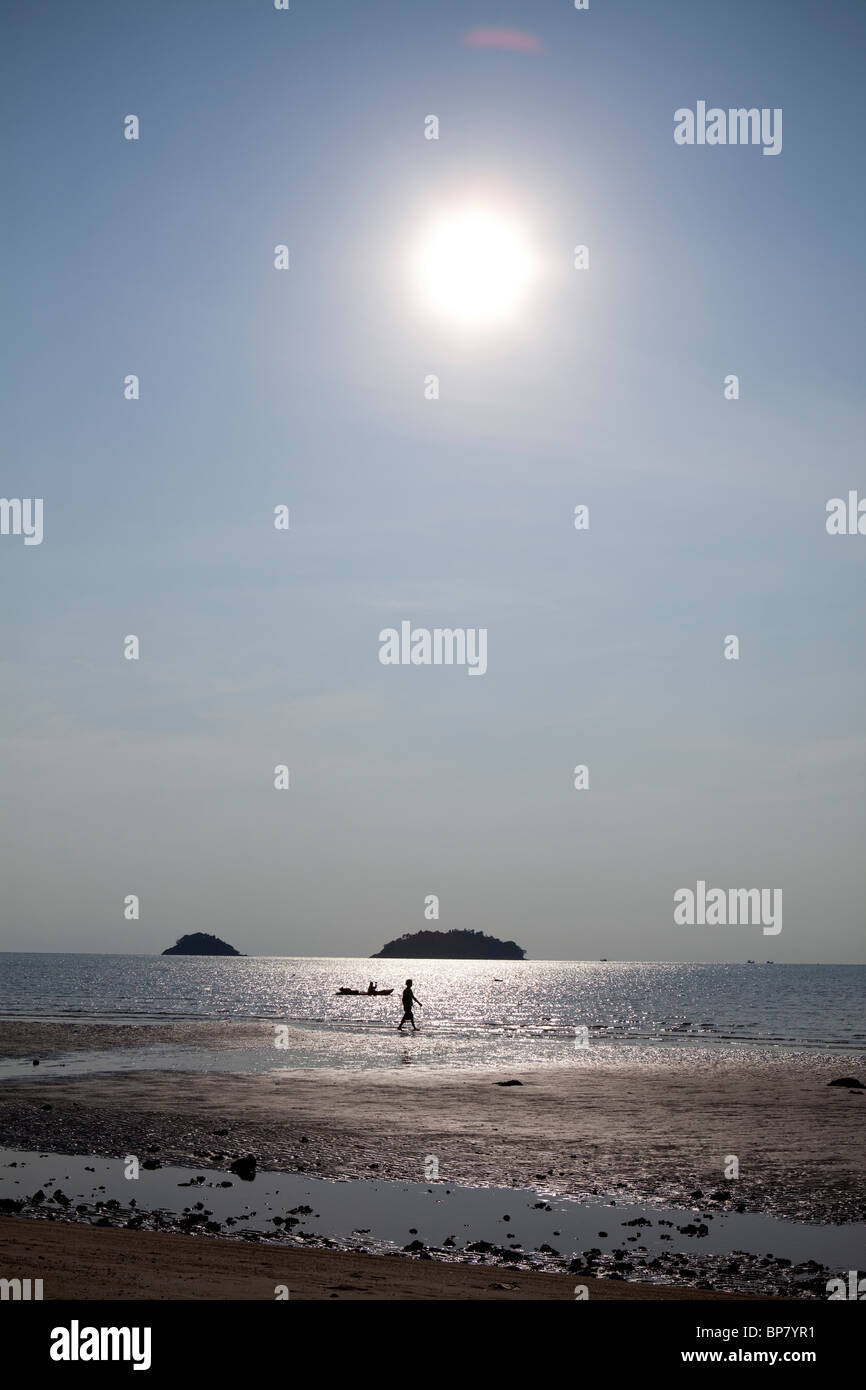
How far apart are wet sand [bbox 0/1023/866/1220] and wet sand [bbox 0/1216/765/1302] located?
689cm

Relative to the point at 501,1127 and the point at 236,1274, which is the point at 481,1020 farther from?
the point at 236,1274

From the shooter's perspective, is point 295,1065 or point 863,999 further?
point 863,999

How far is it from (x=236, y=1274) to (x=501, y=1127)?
Result: 15.8m

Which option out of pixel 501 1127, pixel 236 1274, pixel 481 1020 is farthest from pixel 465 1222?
pixel 481 1020

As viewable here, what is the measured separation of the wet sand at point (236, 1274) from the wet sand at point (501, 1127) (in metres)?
6.89

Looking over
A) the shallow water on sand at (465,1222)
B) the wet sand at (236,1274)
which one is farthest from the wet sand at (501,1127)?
the wet sand at (236,1274)

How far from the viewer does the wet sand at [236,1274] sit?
40.0 feet

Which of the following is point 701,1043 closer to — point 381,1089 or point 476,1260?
point 381,1089
